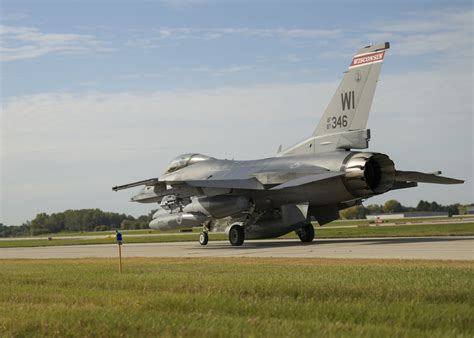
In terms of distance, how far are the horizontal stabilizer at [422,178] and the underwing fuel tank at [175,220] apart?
775cm

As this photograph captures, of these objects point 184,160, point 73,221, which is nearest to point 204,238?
point 184,160

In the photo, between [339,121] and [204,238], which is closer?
[339,121]

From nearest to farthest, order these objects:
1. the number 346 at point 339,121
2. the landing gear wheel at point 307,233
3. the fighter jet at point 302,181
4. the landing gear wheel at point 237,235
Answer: the fighter jet at point 302,181
the number 346 at point 339,121
the landing gear wheel at point 237,235
the landing gear wheel at point 307,233

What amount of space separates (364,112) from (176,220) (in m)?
9.47

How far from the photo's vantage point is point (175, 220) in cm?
2919

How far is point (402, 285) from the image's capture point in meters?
10.4

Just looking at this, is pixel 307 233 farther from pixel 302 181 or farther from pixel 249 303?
pixel 249 303

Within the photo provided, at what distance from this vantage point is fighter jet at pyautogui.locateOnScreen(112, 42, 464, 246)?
2361 centimetres

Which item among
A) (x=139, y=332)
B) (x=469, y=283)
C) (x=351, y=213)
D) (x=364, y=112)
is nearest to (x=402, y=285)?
(x=469, y=283)

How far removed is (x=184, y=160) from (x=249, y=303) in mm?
21718

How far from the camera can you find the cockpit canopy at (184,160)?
1196 inches

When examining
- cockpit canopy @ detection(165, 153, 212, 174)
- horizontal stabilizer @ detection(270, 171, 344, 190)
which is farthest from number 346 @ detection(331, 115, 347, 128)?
cockpit canopy @ detection(165, 153, 212, 174)

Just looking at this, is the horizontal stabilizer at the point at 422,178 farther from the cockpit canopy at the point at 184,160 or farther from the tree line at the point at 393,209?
the tree line at the point at 393,209

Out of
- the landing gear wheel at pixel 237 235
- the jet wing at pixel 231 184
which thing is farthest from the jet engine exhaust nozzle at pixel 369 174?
the landing gear wheel at pixel 237 235
